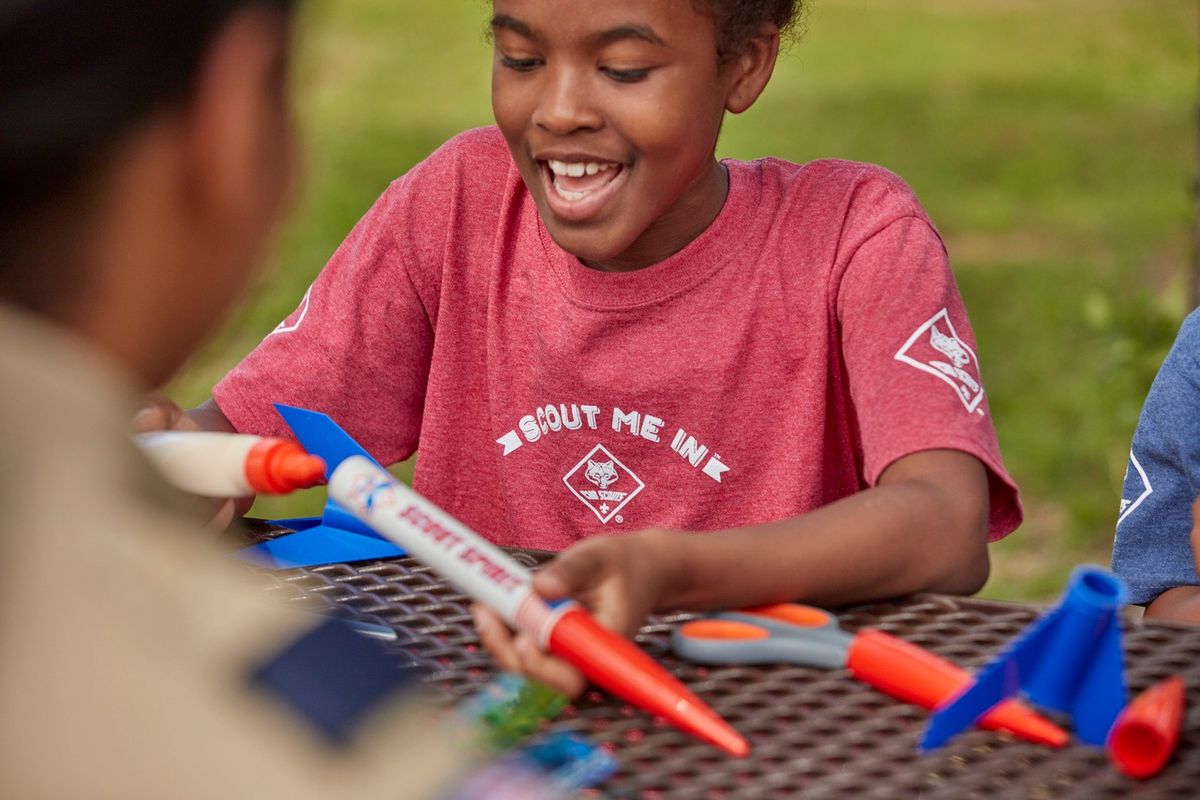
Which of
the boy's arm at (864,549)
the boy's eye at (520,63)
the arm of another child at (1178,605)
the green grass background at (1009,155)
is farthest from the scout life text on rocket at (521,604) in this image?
the green grass background at (1009,155)

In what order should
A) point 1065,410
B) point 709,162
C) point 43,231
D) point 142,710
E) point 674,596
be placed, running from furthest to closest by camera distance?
point 1065,410 < point 709,162 < point 674,596 < point 43,231 < point 142,710

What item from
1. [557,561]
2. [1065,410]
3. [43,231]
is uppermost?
[43,231]

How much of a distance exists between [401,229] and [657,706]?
3.34ft

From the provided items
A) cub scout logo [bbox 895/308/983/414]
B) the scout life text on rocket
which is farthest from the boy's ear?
the scout life text on rocket

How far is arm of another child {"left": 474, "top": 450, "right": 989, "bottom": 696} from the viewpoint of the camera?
48.3 inches

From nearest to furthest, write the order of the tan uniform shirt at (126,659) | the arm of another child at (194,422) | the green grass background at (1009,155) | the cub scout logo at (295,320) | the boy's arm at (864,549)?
the tan uniform shirt at (126,659) < the boy's arm at (864,549) < the arm of another child at (194,422) < the cub scout logo at (295,320) < the green grass background at (1009,155)

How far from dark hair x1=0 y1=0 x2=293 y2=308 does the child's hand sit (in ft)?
1.75

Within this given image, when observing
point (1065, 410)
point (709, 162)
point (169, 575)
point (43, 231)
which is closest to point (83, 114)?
point (43, 231)

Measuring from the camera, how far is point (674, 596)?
133 centimetres

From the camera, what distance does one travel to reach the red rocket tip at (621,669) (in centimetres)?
115

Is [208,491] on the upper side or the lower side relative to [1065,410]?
upper

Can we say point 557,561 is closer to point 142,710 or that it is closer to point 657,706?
point 657,706

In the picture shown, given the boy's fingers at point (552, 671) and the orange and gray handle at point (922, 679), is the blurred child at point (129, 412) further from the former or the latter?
the orange and gray handle at point (922, 679)

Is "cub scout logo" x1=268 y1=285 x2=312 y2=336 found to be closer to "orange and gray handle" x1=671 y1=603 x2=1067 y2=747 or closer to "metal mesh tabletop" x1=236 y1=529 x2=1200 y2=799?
"metal mesh tabletop" x1=236 y1=529 x2=1200 y2=799
